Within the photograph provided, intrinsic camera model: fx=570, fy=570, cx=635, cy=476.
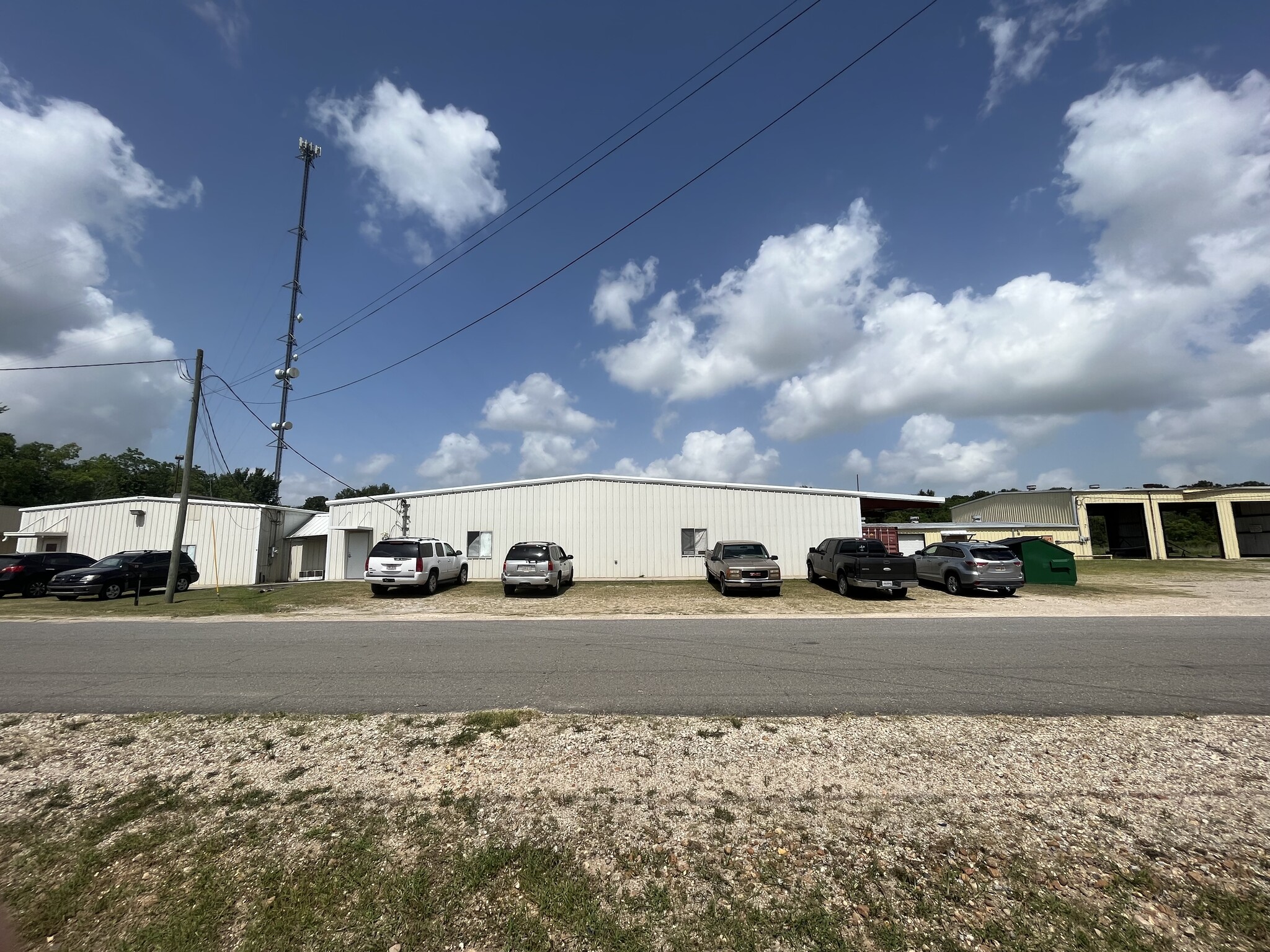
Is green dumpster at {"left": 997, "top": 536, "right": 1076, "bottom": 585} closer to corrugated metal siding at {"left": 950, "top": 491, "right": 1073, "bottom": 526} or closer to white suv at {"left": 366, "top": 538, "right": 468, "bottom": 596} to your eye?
corrugated metal siding at {"left": 950, "top": 491, "right": 1073, "bottom": 526}

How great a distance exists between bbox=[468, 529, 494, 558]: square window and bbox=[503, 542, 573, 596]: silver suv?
6280 millimetres

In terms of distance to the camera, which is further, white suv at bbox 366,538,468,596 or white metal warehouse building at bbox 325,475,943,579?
white metal warehouse building at bbox 325,475,943,579

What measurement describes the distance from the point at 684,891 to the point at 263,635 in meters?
10.9

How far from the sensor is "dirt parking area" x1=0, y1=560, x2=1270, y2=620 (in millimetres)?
14461

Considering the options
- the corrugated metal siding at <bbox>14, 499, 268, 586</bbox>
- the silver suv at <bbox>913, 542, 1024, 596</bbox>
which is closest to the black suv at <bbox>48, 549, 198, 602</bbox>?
the corrugated metal siding at <bbox>14, 499, 268, 586</bbox>

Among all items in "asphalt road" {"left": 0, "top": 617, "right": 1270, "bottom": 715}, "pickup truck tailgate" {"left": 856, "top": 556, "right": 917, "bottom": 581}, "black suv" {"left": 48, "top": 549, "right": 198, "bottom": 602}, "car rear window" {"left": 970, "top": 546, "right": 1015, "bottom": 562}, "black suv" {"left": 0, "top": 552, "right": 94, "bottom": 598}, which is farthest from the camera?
"black suv" {"left": 0, "top": 552, "right": 94, "bottom": 598}

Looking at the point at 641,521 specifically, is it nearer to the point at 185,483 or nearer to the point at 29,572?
the point at 185,483

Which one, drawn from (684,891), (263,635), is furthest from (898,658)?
(263,635)

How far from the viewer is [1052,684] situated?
22.7ft

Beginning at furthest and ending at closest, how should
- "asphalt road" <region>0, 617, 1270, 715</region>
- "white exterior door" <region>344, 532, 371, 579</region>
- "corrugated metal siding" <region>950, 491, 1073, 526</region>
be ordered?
"corrugated metal siding" <region>950, 491, 1073, 526</region>
"white exterior door" <region>344, 532, 371, 579</region>
"asphalt road" <region>0, 617, 1270, 715</region>

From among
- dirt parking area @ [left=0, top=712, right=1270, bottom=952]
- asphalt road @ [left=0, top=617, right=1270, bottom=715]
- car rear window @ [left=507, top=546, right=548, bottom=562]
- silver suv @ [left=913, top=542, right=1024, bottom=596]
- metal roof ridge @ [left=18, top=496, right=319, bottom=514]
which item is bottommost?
dirt parking area @ [left=0, top=712, right=1270, bottom=952]

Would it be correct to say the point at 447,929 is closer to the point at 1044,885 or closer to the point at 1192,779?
the point at 1044,885

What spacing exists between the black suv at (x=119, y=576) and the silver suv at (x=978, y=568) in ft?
87.1

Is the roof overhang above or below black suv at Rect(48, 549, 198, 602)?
above
